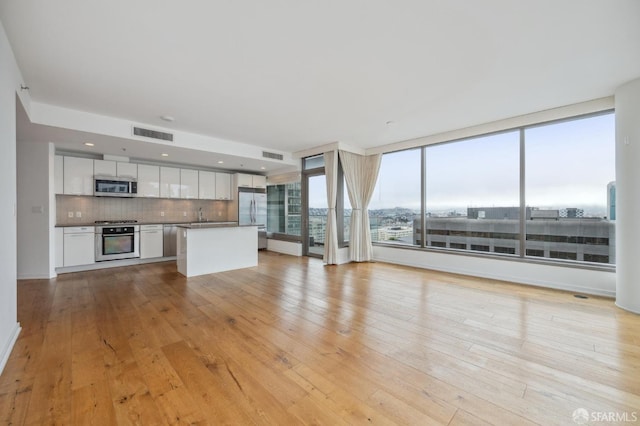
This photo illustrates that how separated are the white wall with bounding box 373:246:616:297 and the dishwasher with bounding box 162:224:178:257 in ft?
17.2

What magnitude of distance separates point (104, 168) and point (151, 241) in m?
1.81

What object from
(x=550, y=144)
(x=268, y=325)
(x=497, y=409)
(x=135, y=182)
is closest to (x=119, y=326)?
(x=268, y=325)

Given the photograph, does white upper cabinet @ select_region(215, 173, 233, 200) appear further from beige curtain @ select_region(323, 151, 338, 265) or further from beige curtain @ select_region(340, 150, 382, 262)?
beige curtain @ select_region(340, 150, 382, 262)

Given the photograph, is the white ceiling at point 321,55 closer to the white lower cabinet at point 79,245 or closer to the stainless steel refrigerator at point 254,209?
the white lower cabinet at point 79,245

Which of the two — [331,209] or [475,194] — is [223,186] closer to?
[331,209]

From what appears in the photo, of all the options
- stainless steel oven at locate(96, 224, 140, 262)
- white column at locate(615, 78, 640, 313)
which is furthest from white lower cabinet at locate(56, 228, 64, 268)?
white column at locate(615, 78, 640, 313)

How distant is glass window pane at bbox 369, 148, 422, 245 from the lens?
18.6ft

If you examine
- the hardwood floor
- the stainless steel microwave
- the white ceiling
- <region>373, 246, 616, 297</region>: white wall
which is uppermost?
the white ceiling

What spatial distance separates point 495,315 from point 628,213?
211 centimetres

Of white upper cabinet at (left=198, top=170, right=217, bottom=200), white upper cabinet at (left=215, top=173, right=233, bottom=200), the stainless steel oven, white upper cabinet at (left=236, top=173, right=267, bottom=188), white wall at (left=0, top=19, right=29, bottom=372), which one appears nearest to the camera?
white wall at (left=0, top=19, right=29, bottom=372)

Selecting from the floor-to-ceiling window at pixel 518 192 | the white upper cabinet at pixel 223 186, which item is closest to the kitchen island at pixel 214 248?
the white upper cabinet at pixel 223 186

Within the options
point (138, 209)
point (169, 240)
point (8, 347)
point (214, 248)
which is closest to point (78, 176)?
point (138, 209)

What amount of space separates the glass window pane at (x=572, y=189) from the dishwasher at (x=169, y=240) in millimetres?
7247

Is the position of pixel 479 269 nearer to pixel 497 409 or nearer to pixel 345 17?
pixel 497 409
